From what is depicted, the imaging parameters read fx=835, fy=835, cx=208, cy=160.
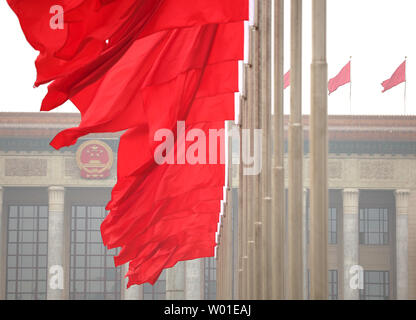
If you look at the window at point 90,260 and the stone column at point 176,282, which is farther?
the window at point 90,260

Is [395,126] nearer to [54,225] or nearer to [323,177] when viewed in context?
[54,225]

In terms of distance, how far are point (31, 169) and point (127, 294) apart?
32.9ft

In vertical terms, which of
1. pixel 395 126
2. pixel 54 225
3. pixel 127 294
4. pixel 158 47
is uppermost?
pixel 395 126

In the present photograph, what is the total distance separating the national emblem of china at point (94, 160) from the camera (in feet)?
167

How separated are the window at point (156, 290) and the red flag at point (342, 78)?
83.7ft

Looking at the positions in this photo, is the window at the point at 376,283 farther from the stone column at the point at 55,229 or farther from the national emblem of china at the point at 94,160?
the stone column at the point at 55,229

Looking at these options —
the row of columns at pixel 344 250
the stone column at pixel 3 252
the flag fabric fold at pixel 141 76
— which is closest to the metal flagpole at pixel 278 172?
the flag fabric fold at pixel 141 76

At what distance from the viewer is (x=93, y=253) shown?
186 feet

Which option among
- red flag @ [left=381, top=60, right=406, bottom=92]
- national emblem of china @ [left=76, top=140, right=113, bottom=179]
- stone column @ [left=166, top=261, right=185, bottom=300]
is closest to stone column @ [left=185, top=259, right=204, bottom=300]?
→ stone column @ [left=166, top=261, right=185, bottom=300]

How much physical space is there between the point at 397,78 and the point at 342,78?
5.20 meters

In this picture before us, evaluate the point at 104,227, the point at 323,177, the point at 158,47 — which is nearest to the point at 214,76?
the point at 158,47

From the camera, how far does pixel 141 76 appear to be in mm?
11375

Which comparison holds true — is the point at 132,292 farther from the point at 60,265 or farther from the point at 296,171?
the point at 296,171

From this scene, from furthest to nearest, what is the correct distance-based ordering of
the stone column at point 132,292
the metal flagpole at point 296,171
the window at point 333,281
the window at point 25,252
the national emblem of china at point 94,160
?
the window at point 25,252, the window at point 333,281, the stone column at point 132,292, the national emblem of china at point 94,160, the metal flagpole at point 296,171
